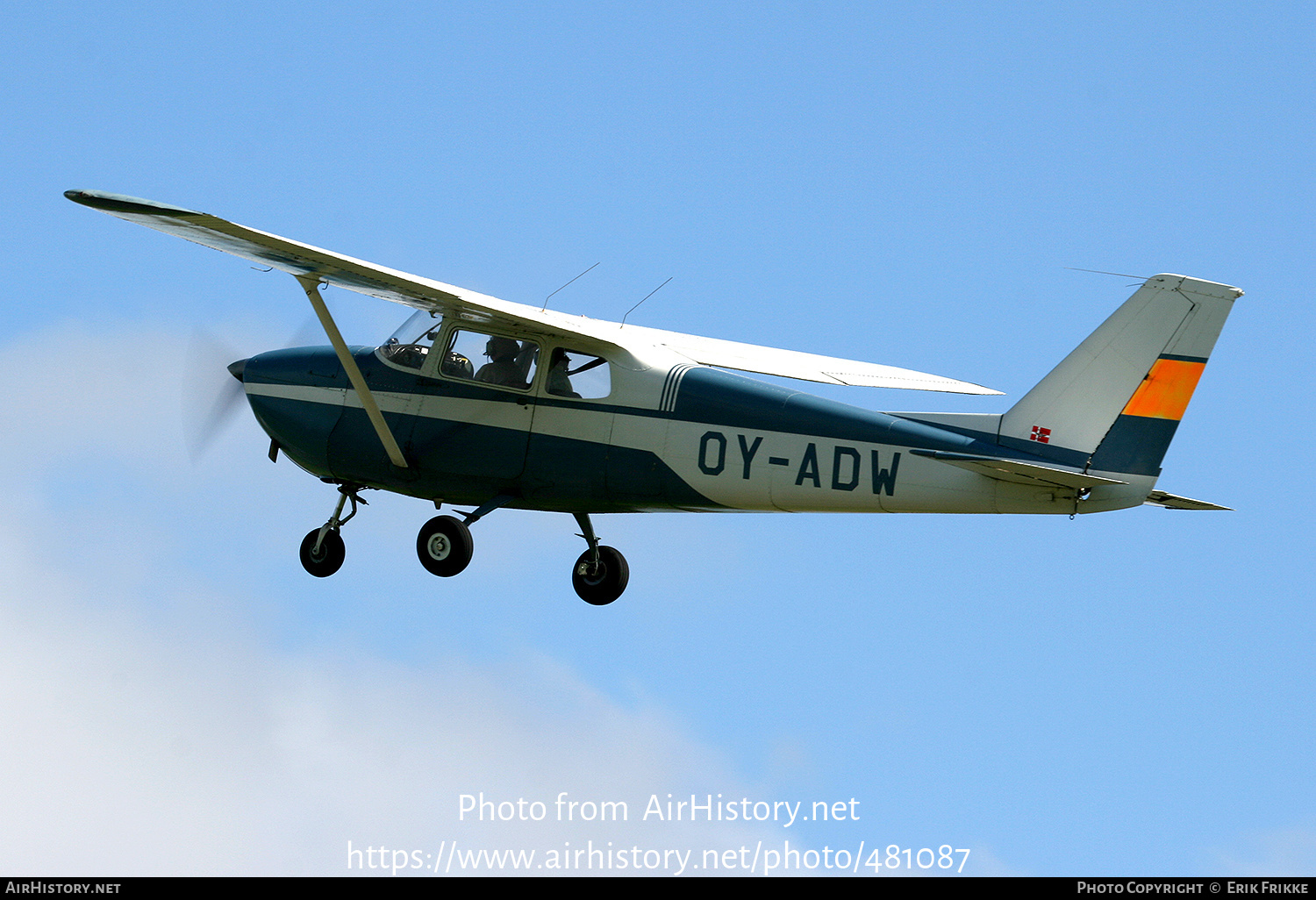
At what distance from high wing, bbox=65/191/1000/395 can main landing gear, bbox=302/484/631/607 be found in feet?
5.50

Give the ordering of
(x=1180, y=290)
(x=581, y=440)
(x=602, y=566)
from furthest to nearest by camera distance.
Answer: (x=602, y=566) < (x=581, y=440) < (x=1180, y=290)

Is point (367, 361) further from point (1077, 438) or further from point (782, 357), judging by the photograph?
point (1077, 438)

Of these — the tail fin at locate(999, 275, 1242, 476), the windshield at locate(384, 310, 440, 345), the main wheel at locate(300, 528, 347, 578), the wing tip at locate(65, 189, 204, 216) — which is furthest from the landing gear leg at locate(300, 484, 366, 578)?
the tail fin at locate(999, 275, 1242, 476)

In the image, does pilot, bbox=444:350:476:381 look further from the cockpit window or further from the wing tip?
the wing tip

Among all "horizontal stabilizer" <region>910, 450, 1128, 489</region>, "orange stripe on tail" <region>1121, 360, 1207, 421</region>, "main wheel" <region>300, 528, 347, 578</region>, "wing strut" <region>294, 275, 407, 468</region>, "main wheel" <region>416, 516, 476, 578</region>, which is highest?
"orange stripe on tail" <region>1121, 360, 1207, 421</region>

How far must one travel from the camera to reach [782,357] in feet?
58.6

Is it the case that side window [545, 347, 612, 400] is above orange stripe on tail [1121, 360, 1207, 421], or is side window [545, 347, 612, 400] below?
below

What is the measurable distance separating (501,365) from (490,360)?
13cm

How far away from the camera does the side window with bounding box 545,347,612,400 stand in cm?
1541

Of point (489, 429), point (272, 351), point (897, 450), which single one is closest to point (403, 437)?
point (489, 429)

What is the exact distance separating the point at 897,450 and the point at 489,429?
3612 millimetres

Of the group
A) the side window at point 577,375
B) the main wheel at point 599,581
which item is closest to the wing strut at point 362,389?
the side window at point 577,375

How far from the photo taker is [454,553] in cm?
1585

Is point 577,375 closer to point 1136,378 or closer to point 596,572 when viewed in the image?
point 596,572
